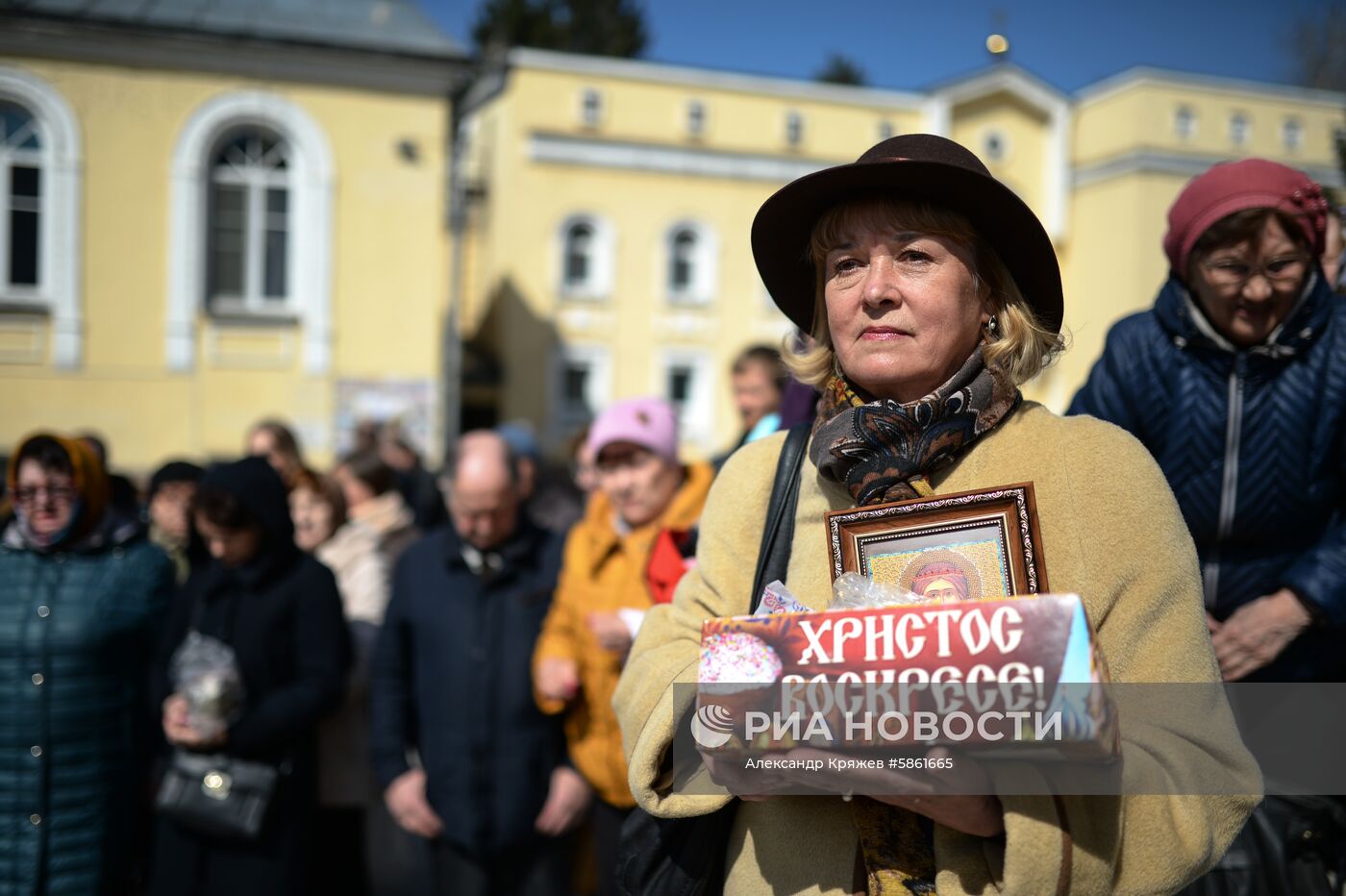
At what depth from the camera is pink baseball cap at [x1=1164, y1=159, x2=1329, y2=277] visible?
2.23 metres

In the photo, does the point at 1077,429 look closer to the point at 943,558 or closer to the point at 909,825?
the point at 943,558

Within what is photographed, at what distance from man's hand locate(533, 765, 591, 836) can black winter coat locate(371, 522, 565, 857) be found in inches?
1.3

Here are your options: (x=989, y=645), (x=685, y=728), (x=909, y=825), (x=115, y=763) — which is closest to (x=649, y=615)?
(x=685, y=728)

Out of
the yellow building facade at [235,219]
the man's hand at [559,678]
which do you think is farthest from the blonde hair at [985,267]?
the yellow building facade at [235,219]

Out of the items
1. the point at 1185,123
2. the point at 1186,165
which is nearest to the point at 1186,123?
the point at 1185,123

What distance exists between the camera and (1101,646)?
4.91ft

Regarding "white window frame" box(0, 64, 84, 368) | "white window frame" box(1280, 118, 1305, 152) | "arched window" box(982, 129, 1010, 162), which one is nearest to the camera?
"white window frame" box(1280, 118, 1305, 152)

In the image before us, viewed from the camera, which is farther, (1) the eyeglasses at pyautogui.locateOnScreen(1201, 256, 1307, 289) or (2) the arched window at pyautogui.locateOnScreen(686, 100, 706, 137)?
(2) the arched window at pyautogui.locateOnScreen(686, 100, 706, 137)

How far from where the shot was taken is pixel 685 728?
5.51 feet

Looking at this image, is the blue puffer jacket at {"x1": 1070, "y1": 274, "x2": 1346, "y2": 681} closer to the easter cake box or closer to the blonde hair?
the blonde hair

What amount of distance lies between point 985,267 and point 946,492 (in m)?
0.40

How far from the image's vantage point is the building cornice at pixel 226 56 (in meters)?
15.1

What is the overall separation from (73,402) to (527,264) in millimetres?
10046

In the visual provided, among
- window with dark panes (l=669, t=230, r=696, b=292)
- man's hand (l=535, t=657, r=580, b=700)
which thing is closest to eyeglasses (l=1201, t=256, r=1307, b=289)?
man's hand (l=535, t=657, r=580, b=700)
